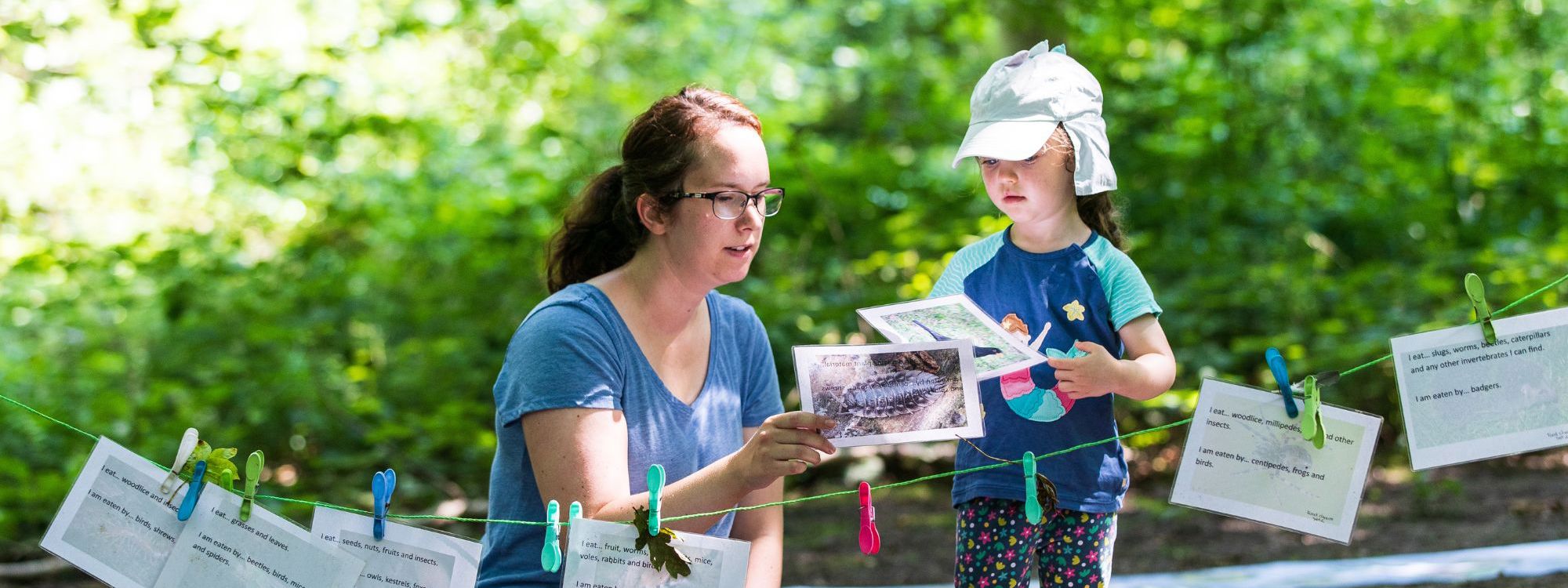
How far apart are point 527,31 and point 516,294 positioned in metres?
1.76

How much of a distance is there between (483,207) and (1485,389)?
5583 mm

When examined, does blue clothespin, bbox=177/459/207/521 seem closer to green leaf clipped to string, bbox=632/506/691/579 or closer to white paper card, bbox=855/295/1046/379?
green leaf clipped to string, bbox=632/506/691/579

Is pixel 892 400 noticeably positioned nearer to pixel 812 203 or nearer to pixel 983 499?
pixel 983 499

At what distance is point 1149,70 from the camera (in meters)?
6.87

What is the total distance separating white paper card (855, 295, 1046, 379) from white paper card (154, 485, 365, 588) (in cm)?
81

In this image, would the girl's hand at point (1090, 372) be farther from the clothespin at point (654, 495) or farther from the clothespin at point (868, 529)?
the clothespin at point (654, 495)

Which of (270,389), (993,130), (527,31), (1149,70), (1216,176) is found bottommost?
(270,389)

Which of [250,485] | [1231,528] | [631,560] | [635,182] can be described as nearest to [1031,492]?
[631,560]

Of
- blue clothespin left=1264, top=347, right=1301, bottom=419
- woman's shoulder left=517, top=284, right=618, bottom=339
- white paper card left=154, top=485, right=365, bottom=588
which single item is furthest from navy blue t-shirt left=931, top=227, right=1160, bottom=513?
white paper card left=154, top=485, right=365, bottom=588

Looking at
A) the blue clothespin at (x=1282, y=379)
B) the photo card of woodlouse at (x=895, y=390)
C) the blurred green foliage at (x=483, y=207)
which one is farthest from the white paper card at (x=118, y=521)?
the blurred green foliage at (x=483, y=207)

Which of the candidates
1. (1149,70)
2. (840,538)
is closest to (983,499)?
(840,538)

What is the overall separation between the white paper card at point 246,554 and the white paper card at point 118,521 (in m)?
0.03

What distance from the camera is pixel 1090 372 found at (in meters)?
1.67

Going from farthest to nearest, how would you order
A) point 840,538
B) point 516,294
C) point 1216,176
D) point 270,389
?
point 1216,176 < point 516,294 < point 270,389 < point 840,538
